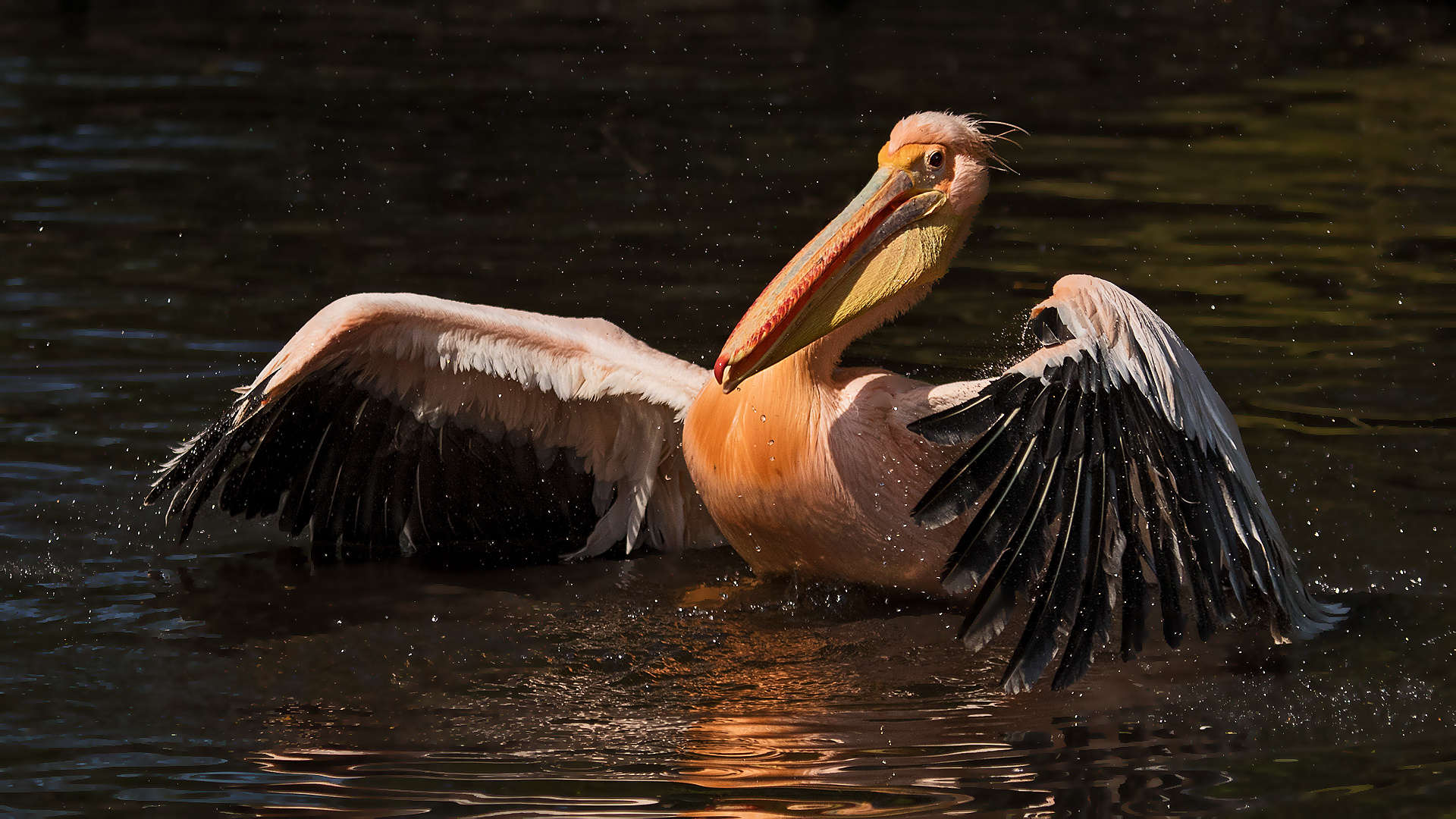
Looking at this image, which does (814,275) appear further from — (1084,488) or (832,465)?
(1084,488)

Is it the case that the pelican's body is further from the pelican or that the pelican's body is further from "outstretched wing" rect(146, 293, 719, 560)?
"outstretched wing" rect(146, 293, 719, 560)

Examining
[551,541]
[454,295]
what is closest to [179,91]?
[454,295]

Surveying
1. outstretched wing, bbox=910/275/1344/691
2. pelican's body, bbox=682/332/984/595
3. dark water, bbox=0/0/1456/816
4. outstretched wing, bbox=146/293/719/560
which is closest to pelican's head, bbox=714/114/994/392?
pelican's body, bbox=682/332/984/595

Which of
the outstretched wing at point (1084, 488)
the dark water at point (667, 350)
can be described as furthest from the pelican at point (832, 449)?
the dark water at point (667, 350)

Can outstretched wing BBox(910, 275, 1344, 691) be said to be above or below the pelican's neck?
below

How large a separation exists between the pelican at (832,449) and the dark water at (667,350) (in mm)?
280

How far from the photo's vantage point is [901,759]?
4.44 m

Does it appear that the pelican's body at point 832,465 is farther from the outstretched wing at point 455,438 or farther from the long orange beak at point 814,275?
the outstretched wing at point 455,438

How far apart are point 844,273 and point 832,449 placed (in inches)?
21.1

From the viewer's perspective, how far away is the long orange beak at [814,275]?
5.00 meters

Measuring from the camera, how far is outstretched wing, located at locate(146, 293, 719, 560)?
19.2ft

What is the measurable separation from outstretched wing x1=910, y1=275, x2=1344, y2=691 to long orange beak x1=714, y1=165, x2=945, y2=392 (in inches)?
30.5

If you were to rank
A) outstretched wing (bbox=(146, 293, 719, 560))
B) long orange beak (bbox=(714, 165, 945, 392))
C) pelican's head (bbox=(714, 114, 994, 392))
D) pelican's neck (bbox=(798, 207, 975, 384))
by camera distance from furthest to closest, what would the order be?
outstretched wing (bbox=(146, 293, 719, 560)) → pelican's neck (bbox=(798, 207, 975, 384)) → pelican's head (bbox=(714, 114, 994, 392)) → long orange beak (bbox=(714, 165, 945, 392))

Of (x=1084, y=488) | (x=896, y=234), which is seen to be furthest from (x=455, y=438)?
Answer: (x=1084, y=488)
